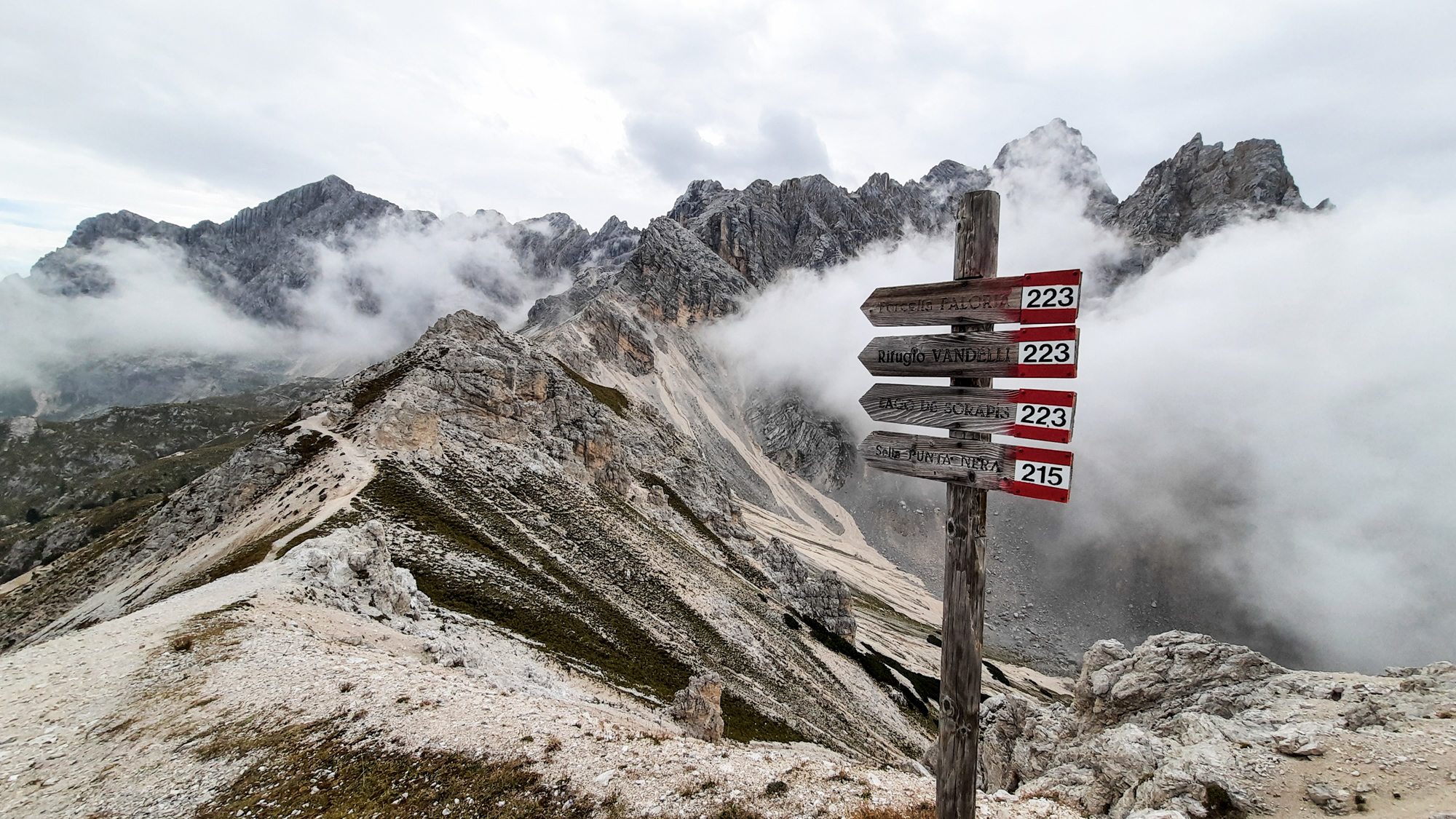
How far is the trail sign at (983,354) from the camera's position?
563 centimetres

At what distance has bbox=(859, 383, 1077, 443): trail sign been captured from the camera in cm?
567

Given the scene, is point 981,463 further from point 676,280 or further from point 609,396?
point 676,280

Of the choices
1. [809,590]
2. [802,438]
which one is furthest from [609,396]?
[802,438]

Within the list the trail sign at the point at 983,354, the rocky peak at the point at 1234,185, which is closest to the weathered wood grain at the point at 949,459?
the trail sign at the point at 983,354

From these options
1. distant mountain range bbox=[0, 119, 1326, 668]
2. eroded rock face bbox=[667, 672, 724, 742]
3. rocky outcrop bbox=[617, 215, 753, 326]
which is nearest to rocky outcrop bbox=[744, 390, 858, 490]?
distant mountain range bbox=[0, 119, 1326, 668]

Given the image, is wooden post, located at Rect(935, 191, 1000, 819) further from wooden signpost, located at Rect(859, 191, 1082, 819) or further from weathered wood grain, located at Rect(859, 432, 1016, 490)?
weathered wood grain, located at Rect(859, 432, 1016, 490)

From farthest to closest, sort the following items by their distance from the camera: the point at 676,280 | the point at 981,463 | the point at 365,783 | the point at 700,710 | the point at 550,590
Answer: the point at 676,280 < the point at 550,590 < the point at 700,710 < the point at 365,783 < the point at 981,463

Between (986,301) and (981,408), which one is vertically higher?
(986,301)

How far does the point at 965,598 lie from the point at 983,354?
301 centimetres

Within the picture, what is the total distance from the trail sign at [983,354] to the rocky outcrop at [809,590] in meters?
66.3

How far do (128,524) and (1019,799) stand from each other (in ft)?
274

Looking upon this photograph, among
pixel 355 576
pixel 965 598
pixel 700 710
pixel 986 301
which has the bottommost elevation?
pixel 700 710

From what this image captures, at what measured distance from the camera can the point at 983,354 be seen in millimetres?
6090

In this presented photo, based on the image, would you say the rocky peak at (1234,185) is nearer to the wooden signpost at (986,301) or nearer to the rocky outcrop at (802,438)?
the rocky outcrop at (802,438)
